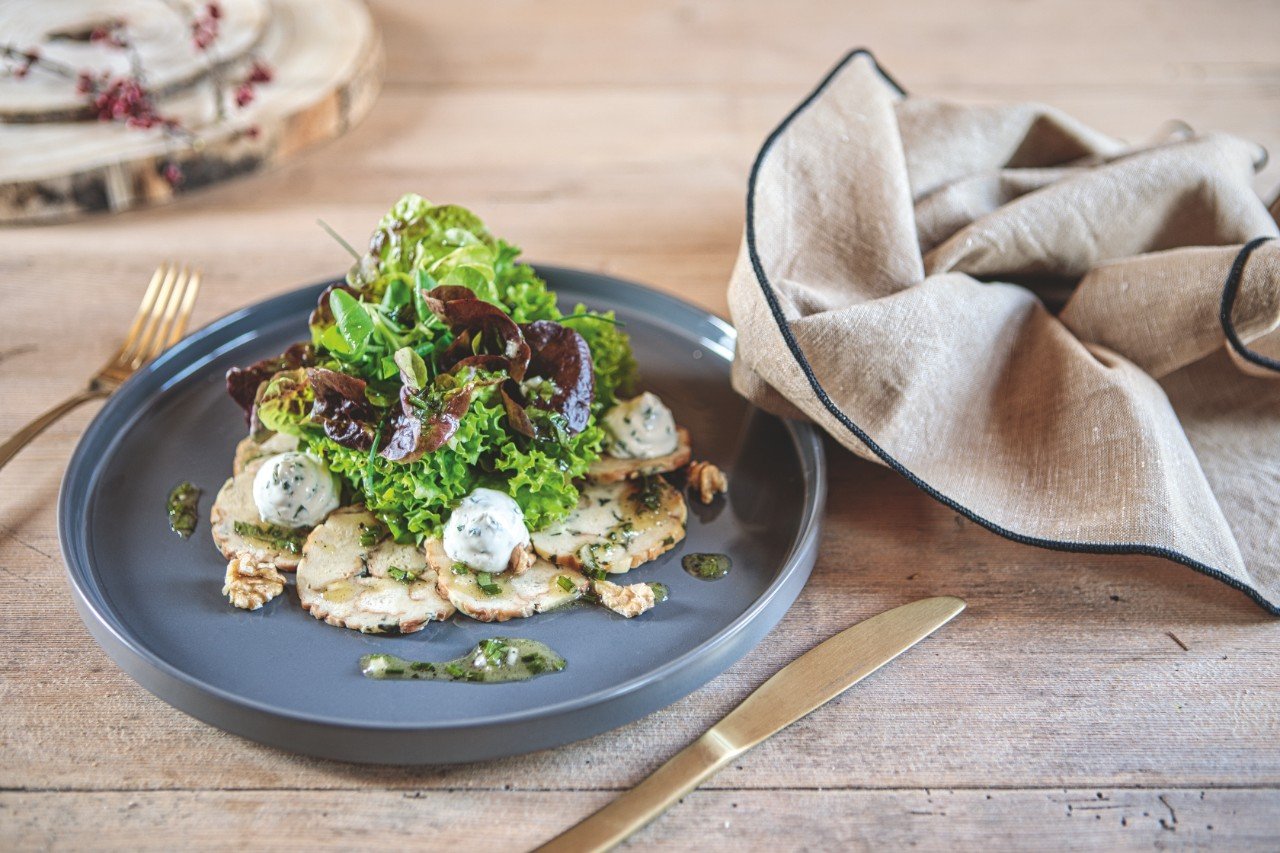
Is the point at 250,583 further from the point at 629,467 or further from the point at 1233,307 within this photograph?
the point at 1233,307

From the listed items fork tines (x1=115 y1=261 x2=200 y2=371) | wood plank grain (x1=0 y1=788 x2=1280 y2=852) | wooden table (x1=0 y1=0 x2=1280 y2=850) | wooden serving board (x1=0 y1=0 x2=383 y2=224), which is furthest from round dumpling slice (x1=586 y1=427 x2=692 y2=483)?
wooden serving board (x1=0 y1=0 x2=383 y2=224)

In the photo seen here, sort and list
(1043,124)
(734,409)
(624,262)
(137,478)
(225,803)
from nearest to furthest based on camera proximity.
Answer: (225,803) → (137,478) → (734,409) → (1043,124) → (624,262)

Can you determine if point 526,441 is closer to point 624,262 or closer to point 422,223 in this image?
point 422,223

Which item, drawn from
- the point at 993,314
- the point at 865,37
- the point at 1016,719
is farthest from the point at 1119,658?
the point at 865,37

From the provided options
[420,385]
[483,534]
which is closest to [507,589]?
[483,534]

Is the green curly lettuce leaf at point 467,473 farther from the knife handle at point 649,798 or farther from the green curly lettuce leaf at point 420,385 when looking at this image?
the knife handle at point 649,798

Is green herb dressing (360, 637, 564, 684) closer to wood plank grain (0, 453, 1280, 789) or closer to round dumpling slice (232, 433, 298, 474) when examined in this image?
wood plank grain (0, 453, 1280, 789)
